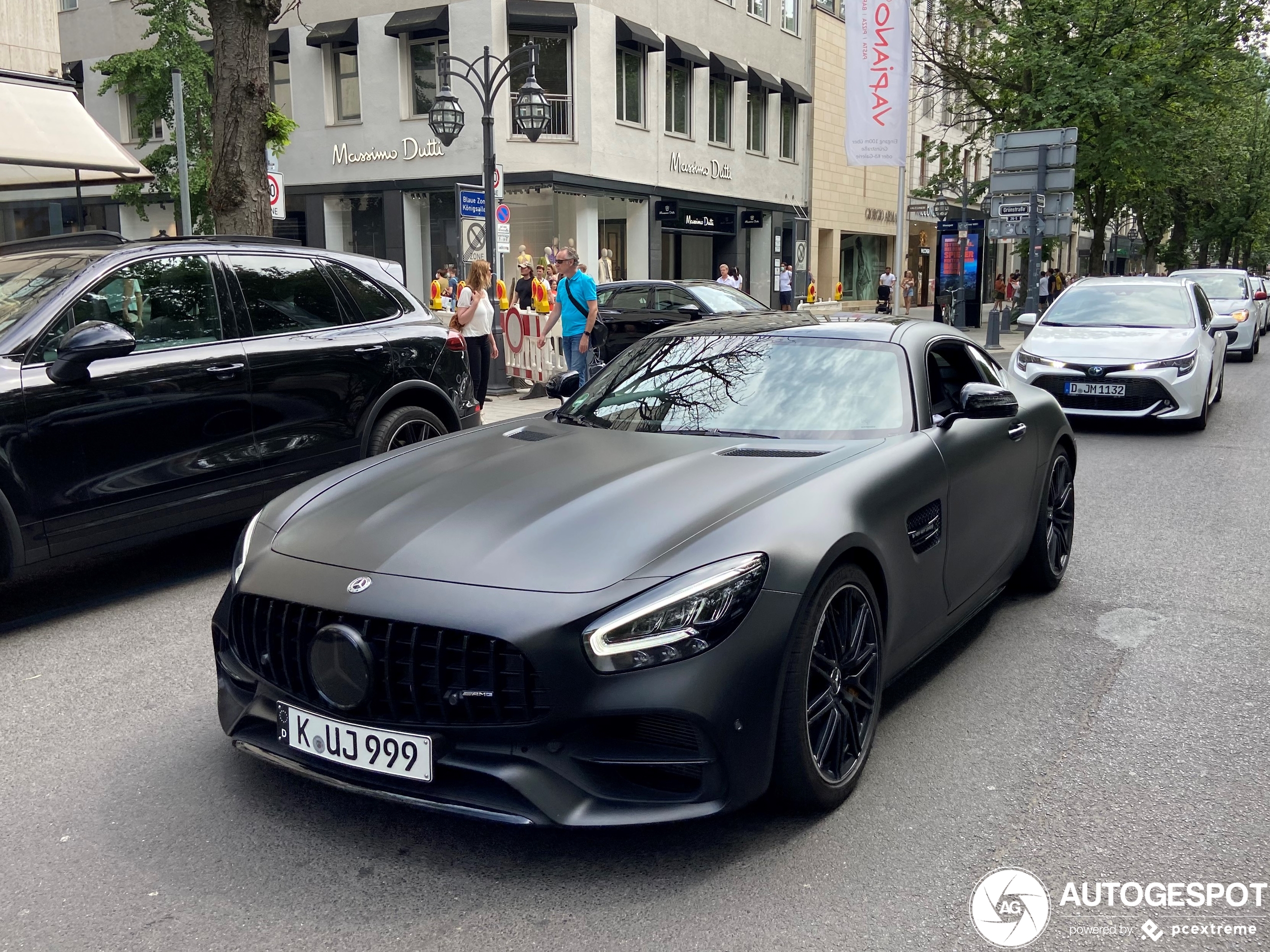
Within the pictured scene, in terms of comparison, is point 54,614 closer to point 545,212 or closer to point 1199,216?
point 545,212

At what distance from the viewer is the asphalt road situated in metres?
2.80

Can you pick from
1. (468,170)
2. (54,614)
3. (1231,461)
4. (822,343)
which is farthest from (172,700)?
(468,170)

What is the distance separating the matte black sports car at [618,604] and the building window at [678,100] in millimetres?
28737

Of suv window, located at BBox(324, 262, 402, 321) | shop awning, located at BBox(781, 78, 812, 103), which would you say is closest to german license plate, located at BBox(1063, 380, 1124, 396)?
suv window, located at BBox(324, 262, 402, 321)

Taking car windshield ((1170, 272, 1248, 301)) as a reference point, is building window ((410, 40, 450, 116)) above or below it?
above

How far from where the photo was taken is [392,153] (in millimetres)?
28688

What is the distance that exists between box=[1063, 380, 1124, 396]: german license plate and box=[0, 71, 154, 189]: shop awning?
12046 mm

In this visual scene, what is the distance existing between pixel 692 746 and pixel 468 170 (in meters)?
26.3

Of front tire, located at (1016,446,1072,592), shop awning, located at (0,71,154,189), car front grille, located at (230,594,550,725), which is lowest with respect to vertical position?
front tire, located at (1016,446,1072,592)

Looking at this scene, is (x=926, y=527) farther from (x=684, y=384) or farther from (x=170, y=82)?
(x=170, y=82)

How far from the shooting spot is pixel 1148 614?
5461 mm

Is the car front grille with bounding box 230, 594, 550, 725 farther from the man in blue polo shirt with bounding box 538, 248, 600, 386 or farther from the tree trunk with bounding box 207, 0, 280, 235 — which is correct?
the man in blue polo shirt with bounding box 538, 248, 600, 386

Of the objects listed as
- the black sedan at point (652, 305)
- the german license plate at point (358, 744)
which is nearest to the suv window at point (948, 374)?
the german license plate at point (358, 744)

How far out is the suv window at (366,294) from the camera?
707 cm
